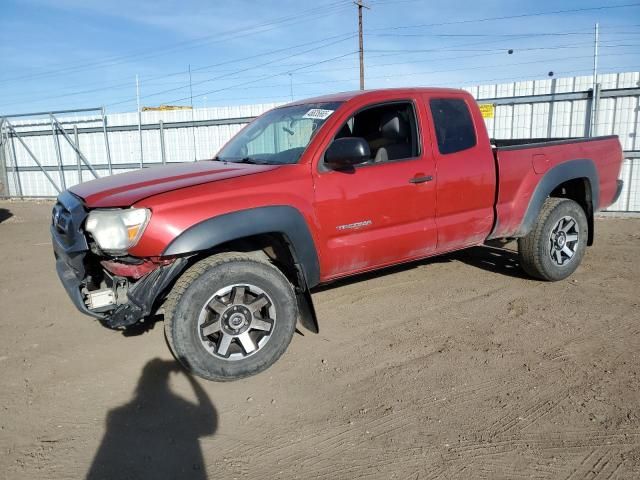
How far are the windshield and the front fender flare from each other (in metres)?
0.51

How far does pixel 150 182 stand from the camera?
3387mm

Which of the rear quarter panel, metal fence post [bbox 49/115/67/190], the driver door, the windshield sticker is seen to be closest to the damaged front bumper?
the driver door

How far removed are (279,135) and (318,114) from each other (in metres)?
0.44

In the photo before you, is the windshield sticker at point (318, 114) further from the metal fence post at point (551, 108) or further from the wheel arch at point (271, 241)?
the metal fence post at point (551, 108)

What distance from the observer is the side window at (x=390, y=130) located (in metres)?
4.04

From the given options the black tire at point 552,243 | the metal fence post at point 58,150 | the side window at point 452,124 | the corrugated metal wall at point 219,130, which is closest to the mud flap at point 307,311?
the side window at point 452,124

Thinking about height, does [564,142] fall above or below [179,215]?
above

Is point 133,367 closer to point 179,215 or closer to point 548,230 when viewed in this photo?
point 179,215

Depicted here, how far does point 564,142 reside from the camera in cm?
481

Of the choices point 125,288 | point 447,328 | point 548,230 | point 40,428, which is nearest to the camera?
point 40,428

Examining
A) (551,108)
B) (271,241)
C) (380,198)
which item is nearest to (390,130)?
(380,198)

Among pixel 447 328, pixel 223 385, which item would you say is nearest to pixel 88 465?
pixel 223 385

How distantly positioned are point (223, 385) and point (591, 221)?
13.8 feet

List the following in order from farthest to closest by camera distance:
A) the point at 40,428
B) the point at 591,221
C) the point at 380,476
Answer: the point at 591,221
the point at 40,428
the point at 380,476
